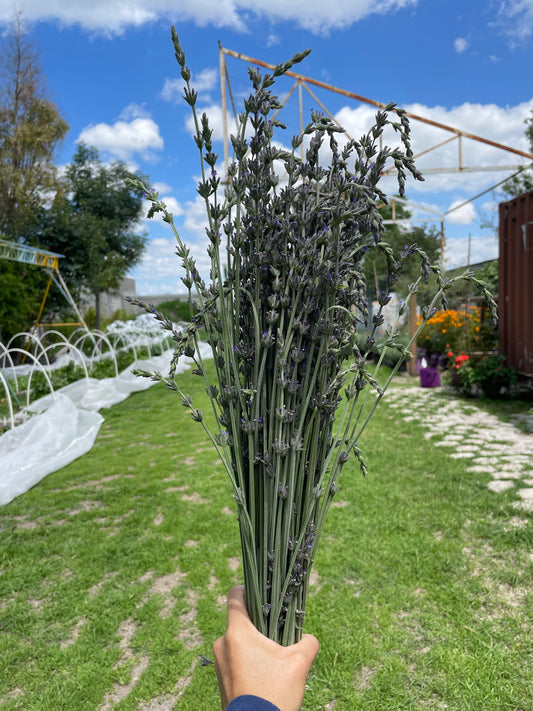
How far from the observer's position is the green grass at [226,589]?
77.4 inches

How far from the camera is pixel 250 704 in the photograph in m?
0.77

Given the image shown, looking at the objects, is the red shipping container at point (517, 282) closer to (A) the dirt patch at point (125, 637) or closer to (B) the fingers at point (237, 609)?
(A) the dirt patch at point (125, 637)

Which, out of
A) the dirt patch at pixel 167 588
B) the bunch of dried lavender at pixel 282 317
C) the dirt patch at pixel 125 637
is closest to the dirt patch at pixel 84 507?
the dirt patch at pixel 167 588

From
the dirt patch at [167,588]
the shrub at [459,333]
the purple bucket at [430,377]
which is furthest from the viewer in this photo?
the purple bucket at [430,377]

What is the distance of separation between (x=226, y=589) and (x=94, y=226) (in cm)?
1268

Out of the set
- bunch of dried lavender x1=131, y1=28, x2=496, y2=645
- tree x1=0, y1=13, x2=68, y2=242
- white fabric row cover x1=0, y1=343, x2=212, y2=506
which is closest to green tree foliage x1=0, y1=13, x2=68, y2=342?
tree x1=0, y1=13, x2=68, y2=242

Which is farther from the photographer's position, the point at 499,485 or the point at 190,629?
the point at 499,485

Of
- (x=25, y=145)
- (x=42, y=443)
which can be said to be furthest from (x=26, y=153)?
(x=42, y=443)

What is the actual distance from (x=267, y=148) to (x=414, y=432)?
4903mm

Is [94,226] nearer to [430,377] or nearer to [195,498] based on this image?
[430,377]

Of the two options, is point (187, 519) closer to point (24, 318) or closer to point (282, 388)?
point (282, 388)

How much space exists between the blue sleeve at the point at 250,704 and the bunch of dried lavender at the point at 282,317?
0.51 feet

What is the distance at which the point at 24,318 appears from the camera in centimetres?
1151

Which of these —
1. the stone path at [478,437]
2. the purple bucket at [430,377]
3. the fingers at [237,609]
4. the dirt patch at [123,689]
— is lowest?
the dirt patch at [123,689]
